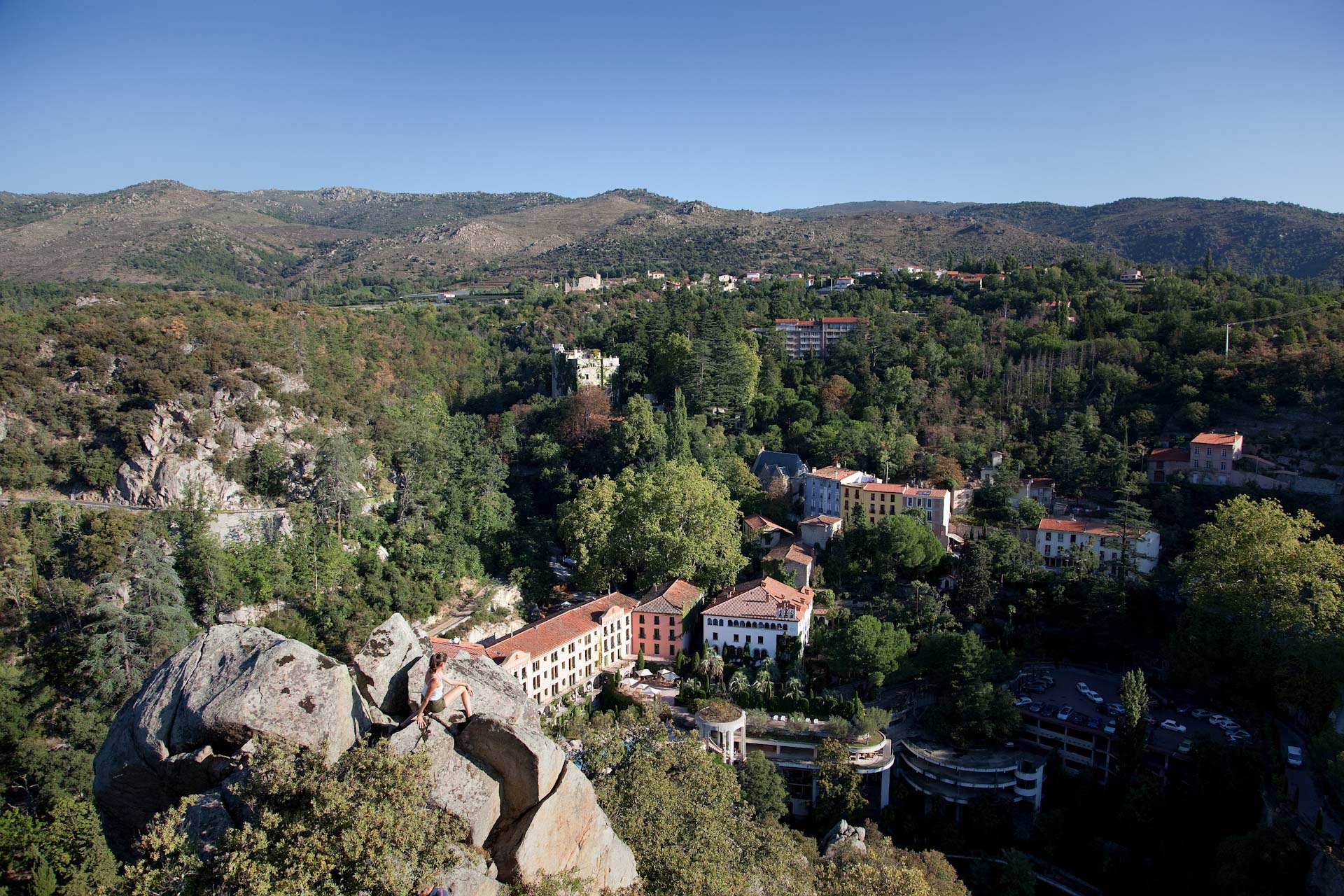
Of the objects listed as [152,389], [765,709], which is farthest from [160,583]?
[765,709]

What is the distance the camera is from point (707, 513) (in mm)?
32125

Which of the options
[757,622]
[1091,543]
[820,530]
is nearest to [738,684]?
[757,622]

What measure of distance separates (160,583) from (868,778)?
66.9ft

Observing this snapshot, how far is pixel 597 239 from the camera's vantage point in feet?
350

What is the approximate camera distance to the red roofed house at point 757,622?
28000 mm

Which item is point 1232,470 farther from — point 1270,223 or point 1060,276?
point 1270,223

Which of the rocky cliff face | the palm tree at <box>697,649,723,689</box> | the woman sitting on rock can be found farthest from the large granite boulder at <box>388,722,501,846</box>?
the palm tree at <box>697,649,723,689</box>

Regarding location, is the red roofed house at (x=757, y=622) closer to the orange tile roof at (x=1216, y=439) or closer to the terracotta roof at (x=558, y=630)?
the terracotta roof at (x=558, y=630)

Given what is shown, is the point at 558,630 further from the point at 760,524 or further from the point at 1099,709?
the point at 1099,709

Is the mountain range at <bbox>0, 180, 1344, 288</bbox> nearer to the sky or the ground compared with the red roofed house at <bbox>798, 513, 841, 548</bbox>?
nearer to the sky

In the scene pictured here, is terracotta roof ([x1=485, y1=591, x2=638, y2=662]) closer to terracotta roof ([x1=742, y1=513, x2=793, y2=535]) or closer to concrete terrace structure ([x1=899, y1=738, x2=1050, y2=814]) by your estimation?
terracotta roof ([x1=742, y1=513, x2=793, y2=535])

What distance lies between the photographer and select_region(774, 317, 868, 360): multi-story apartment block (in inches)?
1919

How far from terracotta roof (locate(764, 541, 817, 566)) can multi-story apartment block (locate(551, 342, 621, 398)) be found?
14.7 meters

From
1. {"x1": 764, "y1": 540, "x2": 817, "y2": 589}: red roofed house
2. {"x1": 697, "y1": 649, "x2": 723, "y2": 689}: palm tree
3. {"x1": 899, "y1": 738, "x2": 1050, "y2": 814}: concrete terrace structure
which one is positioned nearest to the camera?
{"x1": 899, "y1": 738, "x2": 1050, "y2": 814}: concrete terrace structure
